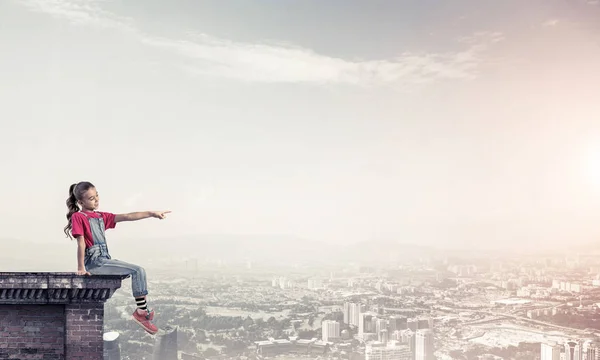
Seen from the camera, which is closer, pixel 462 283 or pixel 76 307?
pixel 76 307

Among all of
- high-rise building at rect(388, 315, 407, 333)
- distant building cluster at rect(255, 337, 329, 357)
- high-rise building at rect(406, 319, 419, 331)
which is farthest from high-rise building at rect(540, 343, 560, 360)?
distant building cluster at rect(255, 337, 329, 357)

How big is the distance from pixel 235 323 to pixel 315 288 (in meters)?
9.44

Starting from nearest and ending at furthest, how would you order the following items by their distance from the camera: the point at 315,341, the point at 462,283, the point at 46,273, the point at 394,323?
1. the point at 46,273
2. the point at 315,341
3. the point at 394,323
4. the point at 462,283

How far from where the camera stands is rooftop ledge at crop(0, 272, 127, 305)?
19.9 ft

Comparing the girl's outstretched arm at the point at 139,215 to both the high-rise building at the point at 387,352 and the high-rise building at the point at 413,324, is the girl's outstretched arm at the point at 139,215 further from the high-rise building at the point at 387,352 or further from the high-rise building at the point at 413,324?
the high-rise building at the point at 413,324

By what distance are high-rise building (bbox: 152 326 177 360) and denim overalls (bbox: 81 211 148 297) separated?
3090cm

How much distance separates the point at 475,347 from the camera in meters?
43.1

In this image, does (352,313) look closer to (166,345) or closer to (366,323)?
(366,323)

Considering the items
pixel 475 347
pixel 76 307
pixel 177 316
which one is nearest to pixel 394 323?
pixel 475 347

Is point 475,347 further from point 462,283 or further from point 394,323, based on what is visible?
point 462,283

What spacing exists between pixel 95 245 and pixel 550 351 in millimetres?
41328

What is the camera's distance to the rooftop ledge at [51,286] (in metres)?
6.07

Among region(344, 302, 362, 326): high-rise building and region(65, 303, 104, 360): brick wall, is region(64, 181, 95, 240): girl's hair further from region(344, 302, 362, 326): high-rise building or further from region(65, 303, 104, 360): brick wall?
region(344, 302, 362, 326): high-rise building

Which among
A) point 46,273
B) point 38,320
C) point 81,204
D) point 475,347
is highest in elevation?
point 81,204
